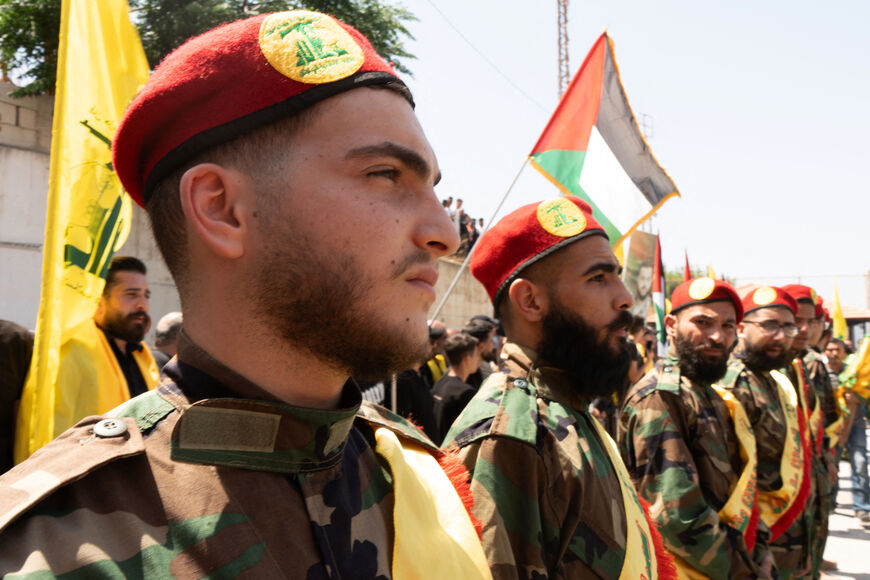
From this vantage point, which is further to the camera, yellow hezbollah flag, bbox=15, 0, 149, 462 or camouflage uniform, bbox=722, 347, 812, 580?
camouflage uniform, bbox=722, 347, 812, 580

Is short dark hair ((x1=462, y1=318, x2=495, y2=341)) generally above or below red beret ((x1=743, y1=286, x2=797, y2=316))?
below

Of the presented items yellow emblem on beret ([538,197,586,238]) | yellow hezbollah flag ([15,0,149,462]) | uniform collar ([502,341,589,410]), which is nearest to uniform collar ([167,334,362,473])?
uniform collar ([502,341,589,410])

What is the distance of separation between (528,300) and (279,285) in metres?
1.65

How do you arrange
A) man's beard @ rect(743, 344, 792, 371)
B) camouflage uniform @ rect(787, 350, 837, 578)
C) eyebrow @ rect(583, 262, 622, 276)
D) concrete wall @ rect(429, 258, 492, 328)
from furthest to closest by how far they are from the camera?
concrete wall @ rect(429, 258, 492, 328) → camouflage uniform @ rect(787, 350, 837, 578) → man's beard @ rect(743, 344, 792, 371) → eyebrow @ rect(583, 262, 622, 276)

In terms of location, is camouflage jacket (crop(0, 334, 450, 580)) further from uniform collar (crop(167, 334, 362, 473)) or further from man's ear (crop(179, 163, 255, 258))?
man's ear (crop(179, 163, 255, 258))

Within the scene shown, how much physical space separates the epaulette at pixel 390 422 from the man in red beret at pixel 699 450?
6.28ft

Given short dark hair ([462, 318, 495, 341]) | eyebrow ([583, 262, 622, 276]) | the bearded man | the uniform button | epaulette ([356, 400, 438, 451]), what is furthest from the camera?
short dark hair ([462, 318, 495, 341])

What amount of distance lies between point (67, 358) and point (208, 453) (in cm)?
224

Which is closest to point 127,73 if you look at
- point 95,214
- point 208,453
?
point 95,214

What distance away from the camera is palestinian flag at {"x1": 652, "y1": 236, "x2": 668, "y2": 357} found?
366 inches

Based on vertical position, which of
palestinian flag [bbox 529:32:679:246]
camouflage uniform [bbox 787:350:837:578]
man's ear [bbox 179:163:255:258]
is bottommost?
camouflage uniform [bbox 787:350:837:578]

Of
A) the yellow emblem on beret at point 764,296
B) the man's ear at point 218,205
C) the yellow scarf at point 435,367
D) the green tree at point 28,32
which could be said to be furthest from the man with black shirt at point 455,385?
the green tree at point 28,32

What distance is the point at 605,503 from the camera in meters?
2.10

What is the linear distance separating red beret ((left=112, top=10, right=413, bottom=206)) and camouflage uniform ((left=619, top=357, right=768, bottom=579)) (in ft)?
8.31
